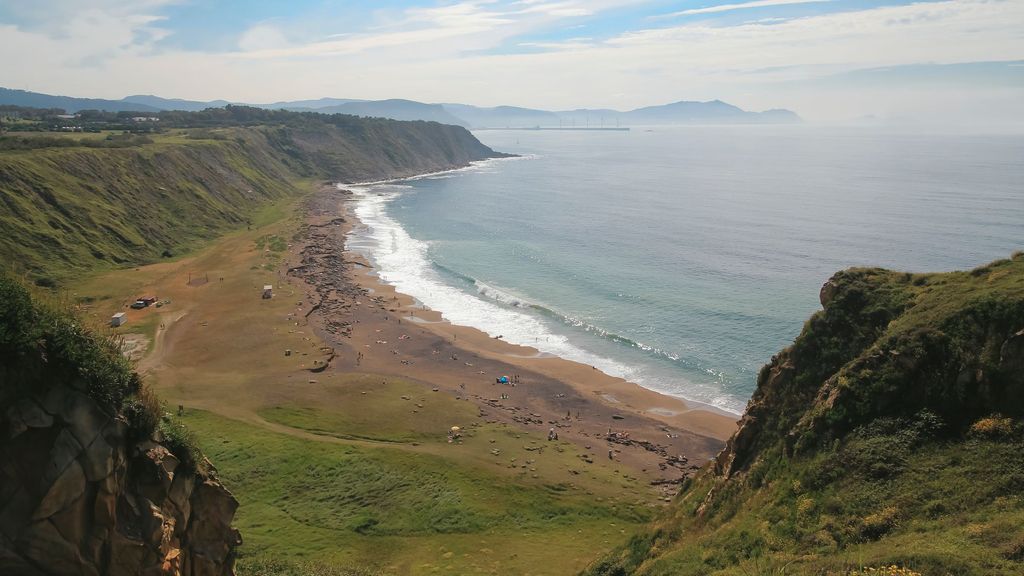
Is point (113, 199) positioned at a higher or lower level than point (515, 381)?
higher

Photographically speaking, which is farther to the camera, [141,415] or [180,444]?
[180,444]

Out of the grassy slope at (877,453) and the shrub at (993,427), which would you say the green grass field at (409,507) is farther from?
the shrub at (993,427)

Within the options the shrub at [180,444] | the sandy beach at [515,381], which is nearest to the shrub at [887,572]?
the shrub at [180,444]

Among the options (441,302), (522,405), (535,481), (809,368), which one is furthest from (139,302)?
(809,368)

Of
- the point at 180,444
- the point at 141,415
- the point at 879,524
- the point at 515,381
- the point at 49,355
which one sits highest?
the point at 49,355

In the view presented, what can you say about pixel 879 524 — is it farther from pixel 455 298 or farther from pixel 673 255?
pixel 673 255

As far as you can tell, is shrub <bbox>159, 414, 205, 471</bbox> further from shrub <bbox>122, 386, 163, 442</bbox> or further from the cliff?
shrub <bbox>122, 386, 163, 442</bbox>

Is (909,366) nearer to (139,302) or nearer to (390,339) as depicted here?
(390,339)

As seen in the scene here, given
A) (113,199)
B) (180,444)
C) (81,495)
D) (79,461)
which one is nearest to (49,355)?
(79,461)
